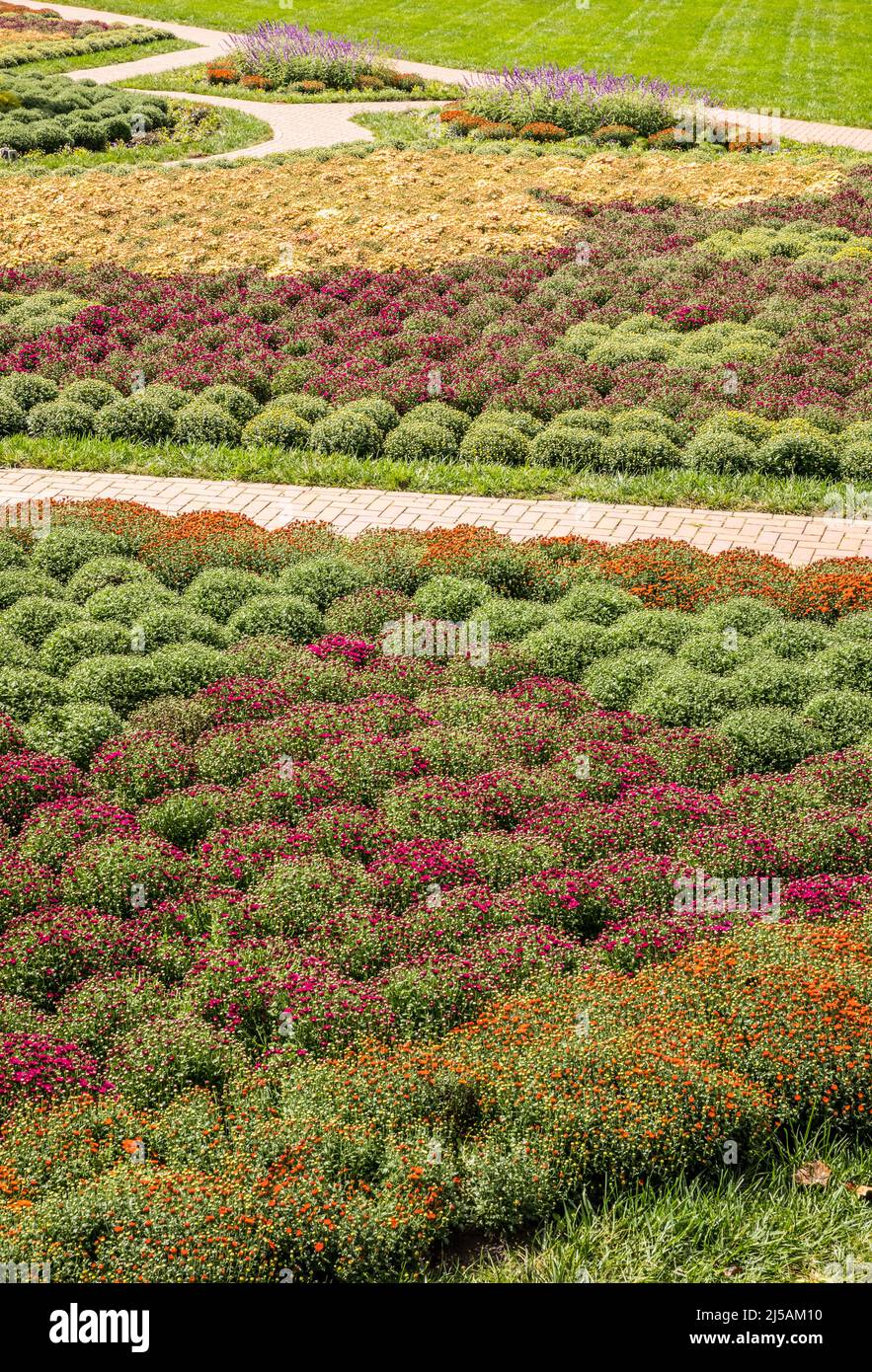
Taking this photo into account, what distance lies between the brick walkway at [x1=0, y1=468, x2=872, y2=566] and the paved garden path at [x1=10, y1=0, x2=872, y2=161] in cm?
1417

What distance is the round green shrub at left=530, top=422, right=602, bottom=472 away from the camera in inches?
502

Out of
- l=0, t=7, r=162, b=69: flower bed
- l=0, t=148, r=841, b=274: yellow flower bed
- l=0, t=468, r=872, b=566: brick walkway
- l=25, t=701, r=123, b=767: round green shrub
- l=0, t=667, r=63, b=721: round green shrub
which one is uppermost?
l=0, t=7, r=162, b=69: flower bed

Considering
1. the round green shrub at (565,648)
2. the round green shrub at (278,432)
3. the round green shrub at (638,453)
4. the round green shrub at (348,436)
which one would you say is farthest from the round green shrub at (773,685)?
the round green shrub at (278,432)

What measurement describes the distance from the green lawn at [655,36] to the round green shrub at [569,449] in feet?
59.2

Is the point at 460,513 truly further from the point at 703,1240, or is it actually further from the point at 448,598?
the point at 703,1240

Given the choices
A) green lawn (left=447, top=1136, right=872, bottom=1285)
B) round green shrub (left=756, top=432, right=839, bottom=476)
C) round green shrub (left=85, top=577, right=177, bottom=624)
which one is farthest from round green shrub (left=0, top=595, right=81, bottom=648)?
round green shrub (left=756, top=432, right=839, bottom=476)

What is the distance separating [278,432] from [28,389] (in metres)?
3.07

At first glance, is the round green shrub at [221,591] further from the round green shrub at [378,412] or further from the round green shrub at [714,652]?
the round green shrub at [378,412]

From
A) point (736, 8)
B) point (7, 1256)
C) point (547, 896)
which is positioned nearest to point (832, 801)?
point (547, 896)

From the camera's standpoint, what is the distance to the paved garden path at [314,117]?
25.4 m

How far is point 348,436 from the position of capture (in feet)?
43.3

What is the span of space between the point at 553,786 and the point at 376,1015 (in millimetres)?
2178

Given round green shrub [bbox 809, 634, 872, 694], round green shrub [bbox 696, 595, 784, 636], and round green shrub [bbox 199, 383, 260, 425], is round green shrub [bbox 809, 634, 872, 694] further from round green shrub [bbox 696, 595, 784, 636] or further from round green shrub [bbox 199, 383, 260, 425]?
round green shrub [bbox 199, 383, 260, 425]
